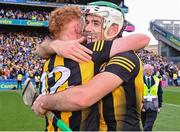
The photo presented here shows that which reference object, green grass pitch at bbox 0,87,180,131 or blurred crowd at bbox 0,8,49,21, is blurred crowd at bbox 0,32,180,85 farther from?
green grass pitch at bbox 0,87,180,131

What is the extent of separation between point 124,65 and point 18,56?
39.2 meters

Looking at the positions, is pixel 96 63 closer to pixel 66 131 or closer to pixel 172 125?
pixel 66 131

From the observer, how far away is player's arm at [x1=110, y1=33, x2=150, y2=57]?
2.92 metres

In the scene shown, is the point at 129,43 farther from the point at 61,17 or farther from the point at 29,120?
the point at 29,120

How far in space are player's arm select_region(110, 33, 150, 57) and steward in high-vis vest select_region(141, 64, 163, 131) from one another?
735cm

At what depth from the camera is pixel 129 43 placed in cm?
296

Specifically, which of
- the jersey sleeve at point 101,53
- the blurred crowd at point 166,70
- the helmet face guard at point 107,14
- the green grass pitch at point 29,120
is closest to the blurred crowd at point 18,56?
the blurred crowd at point 166,70

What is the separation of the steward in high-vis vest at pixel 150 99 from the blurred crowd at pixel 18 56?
76.3 feet

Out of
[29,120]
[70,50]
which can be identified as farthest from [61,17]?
[29,120]

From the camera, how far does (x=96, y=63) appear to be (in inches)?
116

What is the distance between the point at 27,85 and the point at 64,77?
1.19 feet

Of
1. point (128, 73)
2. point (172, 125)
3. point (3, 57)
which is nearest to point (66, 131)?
point (128, 73)

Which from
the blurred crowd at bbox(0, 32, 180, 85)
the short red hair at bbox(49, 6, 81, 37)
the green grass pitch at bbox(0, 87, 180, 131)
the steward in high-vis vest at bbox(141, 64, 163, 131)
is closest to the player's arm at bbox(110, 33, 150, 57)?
the short red hair at bbox(49, 6, 81, 37)

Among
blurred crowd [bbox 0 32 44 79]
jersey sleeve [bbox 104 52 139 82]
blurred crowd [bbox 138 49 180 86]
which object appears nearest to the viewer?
jersey sleeve [bbox 104 52 139 82]
